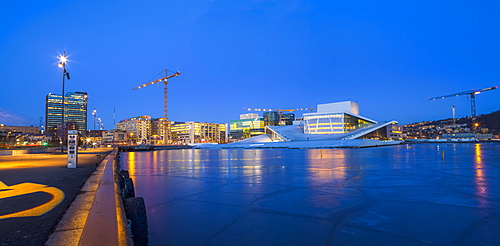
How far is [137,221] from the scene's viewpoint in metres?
4.35

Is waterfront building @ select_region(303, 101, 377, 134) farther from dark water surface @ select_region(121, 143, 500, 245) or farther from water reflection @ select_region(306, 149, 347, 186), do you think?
dark water surface @ select_region(121, 143, 500, 245)

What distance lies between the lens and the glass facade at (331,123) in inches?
3945

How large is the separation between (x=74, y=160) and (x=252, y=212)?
564 inches

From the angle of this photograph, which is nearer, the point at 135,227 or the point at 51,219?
the point at 135,227

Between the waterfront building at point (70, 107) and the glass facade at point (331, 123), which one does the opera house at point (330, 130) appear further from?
the waterfront building at point (70, 107)

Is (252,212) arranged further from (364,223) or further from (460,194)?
(460,194)

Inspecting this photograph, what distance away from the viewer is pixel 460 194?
870 centimetres

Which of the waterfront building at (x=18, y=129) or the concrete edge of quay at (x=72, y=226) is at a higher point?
Result: the waterfront building at (x=18, y=129)

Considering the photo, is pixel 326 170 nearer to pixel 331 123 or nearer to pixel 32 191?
pixel 32 191

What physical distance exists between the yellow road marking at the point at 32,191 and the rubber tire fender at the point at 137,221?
9.10ft

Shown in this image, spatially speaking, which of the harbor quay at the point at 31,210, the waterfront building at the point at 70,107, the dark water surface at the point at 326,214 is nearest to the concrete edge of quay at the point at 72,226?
the harbor quay at the point at 31,210

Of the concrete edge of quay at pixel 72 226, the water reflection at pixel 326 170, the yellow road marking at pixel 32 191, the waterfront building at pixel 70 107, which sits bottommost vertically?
the water reflection at pixel 326 170

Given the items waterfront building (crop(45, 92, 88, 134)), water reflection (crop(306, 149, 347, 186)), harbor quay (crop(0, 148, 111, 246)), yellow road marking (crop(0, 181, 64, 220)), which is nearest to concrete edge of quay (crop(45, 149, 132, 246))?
harbor quay (crop(0, 148, 111, 246))

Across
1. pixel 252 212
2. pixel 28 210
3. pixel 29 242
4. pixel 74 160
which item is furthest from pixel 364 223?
pixel 74 160
